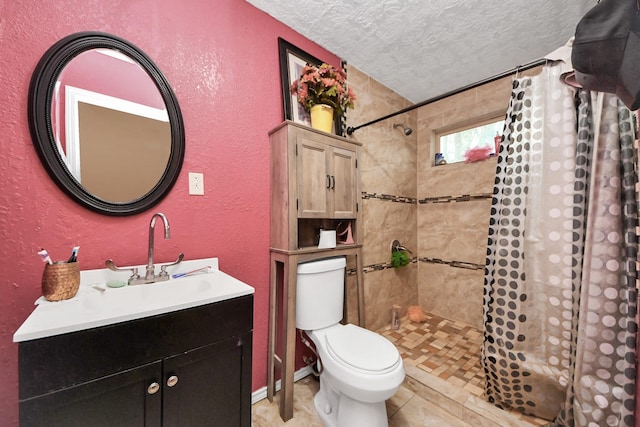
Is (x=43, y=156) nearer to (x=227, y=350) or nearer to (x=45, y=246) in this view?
(x=45, y=246)

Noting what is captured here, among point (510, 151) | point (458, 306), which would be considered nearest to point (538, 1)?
point (510, 151)

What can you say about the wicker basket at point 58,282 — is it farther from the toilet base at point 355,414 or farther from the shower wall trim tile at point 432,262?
the shower wall trim tile at point 432,262

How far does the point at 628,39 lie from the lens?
1.90ft

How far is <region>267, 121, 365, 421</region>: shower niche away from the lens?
1.35m

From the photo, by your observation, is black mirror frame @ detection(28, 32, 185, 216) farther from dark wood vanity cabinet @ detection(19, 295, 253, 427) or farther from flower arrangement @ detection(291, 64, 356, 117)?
flower arrangement @ detection(291, 64, 356, 117)

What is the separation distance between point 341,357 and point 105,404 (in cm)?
89

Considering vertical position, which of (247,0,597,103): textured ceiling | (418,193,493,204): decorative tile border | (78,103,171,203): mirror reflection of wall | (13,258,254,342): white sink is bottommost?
(13,258,254,342): white sink

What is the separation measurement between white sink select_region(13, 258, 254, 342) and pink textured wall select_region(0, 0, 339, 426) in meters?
0.10

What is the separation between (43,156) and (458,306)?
9.83 ft

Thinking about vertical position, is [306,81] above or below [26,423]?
above

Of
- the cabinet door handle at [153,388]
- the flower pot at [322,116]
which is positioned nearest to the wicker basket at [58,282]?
the cabinet door handle at [153,388]

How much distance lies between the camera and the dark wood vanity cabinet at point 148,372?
61cm

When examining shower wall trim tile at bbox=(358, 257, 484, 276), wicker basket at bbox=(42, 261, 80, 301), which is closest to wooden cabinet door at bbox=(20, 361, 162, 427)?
wicker basket at bbox=(42, 261, 80, 301)

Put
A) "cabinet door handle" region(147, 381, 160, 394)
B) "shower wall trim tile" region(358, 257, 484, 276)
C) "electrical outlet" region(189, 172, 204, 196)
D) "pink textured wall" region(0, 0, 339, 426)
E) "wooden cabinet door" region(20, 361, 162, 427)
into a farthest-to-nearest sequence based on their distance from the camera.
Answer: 1. "shower wall trim tile" region(358, 257, 484, 276)
2. "electrical outlet" region(189, 172, 204, 196)
3. "pink textured wall" region(0, 0, 339, 426)
4. "cabinet door handle" region(147, 381, 160, 394)
5. "wooden cabinet door" region(20, 361, 162, 427)
